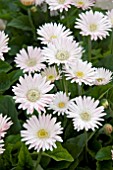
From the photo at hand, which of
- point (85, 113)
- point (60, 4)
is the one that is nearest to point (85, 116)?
point (85, 113)

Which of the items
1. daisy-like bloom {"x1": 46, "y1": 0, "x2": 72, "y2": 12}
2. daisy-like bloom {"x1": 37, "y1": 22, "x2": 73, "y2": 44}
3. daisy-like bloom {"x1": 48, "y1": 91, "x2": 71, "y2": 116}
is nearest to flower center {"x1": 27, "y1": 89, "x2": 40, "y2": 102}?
daisy-like bloom {"x1": 48, "y1": 91, "x2": 71, "y2": 116}

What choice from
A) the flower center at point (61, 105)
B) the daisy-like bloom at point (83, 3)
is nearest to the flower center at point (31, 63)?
the flower center at point (61, 105)

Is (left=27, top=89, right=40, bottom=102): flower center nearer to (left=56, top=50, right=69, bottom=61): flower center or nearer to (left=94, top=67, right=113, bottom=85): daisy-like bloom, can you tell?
(left=56, top=50, right=69, bottom=61): flower center

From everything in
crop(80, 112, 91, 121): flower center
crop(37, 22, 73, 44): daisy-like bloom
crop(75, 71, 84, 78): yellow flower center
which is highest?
crop(37, 22, 73, 44): daisy-like bloom

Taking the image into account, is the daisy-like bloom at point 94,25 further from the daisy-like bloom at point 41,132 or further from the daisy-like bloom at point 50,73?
the daisy-like bloom at point 41,132

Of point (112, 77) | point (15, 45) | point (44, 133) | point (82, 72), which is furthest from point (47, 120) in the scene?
point (15, 45)

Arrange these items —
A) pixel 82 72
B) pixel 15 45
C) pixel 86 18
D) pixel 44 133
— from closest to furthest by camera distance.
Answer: pixel 44 133 → pixel 82 72 → pixel 86 18 → pixel 15 45

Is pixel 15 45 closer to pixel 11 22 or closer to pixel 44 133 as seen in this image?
pixel 11 22
